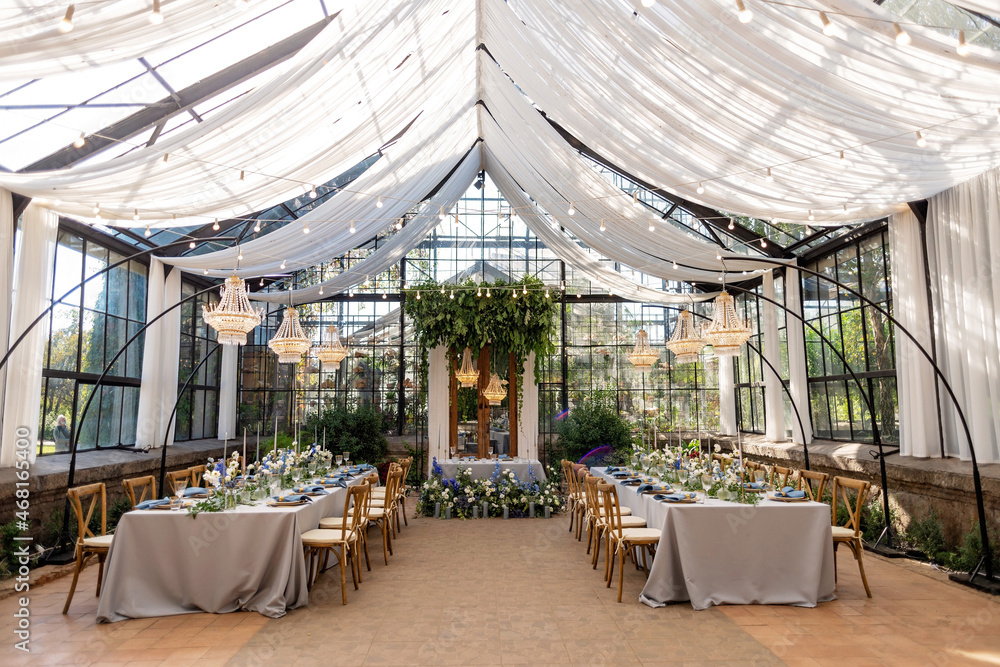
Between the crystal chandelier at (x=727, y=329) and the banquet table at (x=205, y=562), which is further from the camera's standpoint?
the crystal chandelier at (x=727, y=329)

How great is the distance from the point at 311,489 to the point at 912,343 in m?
6.94

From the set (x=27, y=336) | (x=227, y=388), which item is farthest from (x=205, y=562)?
(x=227, y=388)

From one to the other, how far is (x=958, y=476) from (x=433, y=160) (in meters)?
7.12

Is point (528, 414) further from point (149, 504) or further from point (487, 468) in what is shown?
point (149, 504)

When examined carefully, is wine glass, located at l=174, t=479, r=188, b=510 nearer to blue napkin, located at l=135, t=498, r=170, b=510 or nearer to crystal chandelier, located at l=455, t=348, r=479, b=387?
blue napkin, located at l=135, t=498, r=170, b=510

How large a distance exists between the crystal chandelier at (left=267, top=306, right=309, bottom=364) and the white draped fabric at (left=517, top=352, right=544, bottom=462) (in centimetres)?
543

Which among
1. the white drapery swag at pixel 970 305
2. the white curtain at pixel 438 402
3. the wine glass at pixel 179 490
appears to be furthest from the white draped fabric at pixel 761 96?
the white curtain at pixel 438 402

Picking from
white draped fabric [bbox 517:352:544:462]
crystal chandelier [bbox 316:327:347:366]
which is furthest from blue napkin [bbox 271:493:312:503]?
white draped fabric [bbox 517:352:544:462]

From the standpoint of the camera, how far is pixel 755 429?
11711 millimetres

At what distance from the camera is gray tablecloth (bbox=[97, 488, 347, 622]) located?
482 cm

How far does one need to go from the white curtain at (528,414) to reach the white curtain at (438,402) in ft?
4.77

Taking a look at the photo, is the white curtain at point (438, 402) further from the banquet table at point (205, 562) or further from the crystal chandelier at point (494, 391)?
the banquet table at point (205, 562)

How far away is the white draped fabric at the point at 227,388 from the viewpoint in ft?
41.4

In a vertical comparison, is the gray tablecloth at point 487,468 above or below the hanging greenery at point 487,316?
below
